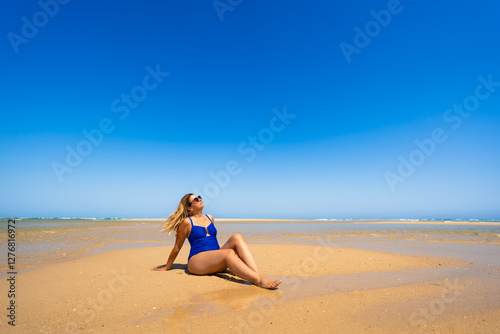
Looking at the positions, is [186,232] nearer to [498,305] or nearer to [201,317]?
[201,317]

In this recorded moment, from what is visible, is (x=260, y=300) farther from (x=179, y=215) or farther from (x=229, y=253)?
(x=179, y=215)

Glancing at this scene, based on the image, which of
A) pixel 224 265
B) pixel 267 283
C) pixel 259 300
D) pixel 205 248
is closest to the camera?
pixel 259 300

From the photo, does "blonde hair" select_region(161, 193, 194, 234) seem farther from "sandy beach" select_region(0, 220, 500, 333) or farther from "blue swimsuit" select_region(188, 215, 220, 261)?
"sandy beach" select_region(0, 220, 500, 333)

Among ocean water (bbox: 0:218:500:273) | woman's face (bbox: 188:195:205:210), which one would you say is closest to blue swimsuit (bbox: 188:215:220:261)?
woman's face (bbox: 188:195:205:210)

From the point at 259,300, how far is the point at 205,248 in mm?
1944

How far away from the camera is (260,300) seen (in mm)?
3816

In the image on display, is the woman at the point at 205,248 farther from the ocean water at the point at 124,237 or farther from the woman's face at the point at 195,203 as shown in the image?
the ocean water at the point at 124,237

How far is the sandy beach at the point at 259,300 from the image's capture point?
297 cm

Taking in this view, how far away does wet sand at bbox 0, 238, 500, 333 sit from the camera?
2.97 meters

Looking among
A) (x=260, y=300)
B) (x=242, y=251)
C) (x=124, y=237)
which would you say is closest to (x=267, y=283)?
(x=260, y=300)

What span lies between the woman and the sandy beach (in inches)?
7.3

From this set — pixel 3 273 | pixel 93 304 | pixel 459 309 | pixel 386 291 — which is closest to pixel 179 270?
pixel 93 304

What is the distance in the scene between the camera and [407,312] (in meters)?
3.32

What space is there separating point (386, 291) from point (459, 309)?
0.98m
